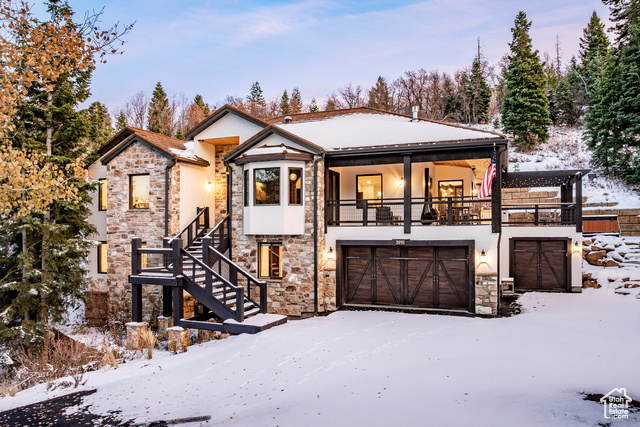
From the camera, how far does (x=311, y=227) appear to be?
1361cm

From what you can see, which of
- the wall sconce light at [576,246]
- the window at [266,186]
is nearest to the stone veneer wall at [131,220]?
the window at [266,186]

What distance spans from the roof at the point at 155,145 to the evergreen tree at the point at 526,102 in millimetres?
25347

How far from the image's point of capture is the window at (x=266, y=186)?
13.7 m

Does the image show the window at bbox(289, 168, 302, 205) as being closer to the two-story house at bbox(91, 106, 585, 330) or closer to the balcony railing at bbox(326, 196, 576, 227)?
the two-story house at bbox(91, 106, 585, 330)

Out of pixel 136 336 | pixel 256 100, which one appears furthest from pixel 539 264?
pixel 256 100

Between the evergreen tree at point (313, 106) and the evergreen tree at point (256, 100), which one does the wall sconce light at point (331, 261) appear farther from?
the evergreen tree at point (256, 100)

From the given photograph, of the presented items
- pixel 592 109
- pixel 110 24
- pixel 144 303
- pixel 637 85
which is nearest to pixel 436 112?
pixel 592 109

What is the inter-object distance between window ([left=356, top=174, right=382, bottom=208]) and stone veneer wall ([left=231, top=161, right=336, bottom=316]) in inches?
103

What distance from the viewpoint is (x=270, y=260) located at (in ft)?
46.4

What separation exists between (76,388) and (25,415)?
122 cm

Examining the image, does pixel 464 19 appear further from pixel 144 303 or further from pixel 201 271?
pixel 144 303

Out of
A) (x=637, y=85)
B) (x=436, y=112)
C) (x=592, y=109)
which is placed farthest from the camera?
(x=436, y=112)

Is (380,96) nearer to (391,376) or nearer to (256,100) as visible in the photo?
(256,100)

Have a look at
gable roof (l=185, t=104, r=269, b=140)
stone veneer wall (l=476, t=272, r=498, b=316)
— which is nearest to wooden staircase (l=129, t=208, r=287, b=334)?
gable roof (l=185, t=104, r=269, b=140)
